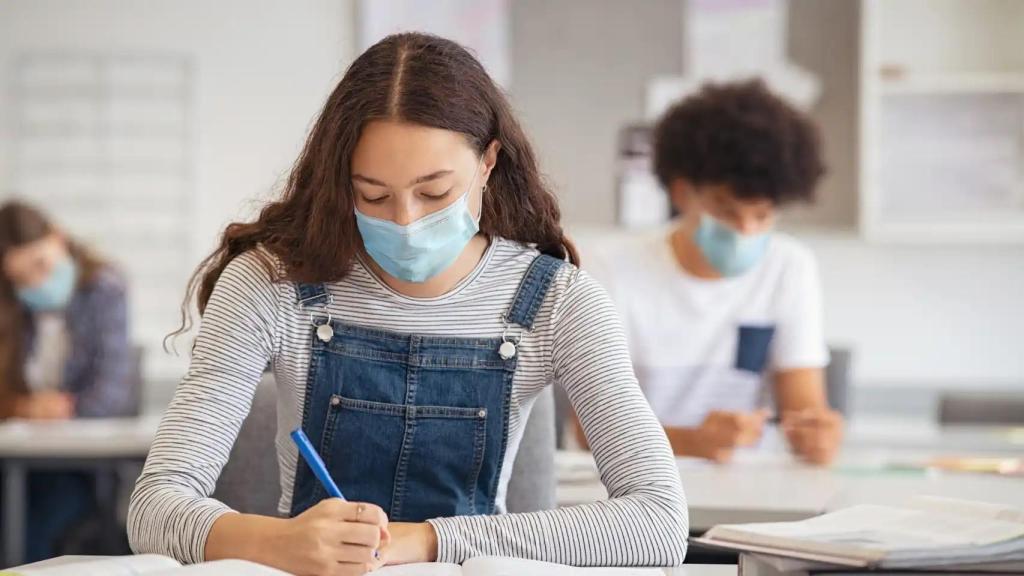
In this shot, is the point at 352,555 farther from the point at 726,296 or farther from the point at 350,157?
the point at 726,296

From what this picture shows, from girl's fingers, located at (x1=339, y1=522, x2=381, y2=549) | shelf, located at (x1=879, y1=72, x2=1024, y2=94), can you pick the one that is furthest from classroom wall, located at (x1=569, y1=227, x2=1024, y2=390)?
girl's fingers, located at (x1=339, y1=522, x2=381, y2=549)

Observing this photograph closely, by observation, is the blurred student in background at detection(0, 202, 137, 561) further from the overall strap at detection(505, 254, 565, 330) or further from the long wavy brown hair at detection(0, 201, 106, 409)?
the overall strap at detection(505, 254, 565, 330)

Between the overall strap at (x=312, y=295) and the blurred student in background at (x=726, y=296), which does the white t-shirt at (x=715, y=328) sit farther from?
the overall strap at (x=312, y=295)

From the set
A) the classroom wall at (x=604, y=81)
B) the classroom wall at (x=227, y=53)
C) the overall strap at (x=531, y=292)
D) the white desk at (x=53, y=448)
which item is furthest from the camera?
the classroom wall at (x=227, y=53)

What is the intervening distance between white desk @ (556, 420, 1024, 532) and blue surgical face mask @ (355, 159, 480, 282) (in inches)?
18.5

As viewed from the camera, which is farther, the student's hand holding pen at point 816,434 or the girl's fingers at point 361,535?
the student's hand holding pen at point 816,434

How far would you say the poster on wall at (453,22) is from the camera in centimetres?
408

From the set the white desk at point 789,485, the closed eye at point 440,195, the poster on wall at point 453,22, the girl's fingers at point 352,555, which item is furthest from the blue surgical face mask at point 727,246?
the poster on wall at point 453,22

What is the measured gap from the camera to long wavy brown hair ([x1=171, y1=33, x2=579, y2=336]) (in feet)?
4.78

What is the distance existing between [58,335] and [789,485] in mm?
2317

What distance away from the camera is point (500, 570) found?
3.84 feet

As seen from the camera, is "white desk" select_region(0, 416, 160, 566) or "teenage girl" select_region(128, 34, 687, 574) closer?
"teenage girl" select_region(128, 34, 687, 574)

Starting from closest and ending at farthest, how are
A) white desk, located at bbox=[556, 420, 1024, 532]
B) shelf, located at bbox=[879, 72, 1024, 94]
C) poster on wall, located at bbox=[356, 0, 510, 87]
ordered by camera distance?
white desk, located at bbox=[556, 420, 1024, 532] < shelf, located at bbox=[879, 72, 1024, 94] < poster on wall, located at bbox=[356, 0, 510, 87]

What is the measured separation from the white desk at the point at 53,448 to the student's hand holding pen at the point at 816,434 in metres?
1.26
